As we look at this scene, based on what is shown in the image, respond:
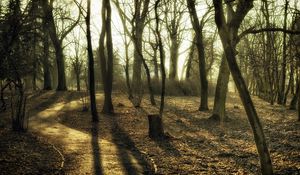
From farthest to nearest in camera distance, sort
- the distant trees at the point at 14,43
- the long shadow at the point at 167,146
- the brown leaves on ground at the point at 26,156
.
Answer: the long shadow at the point at 167,146 → the distant trees at the point at 14,43 → the brown leaves on ground at the point at 26,156

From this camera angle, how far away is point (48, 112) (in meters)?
20.4

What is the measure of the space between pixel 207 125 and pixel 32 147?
8956 millimetres

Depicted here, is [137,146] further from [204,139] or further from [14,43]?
[14,43]

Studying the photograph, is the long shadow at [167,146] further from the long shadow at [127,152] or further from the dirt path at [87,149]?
the dirt path at [87,149]

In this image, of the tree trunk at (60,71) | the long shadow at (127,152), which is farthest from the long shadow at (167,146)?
the tree trunk at (60,71)

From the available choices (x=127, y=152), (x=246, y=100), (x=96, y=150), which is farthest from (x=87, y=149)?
(x=246, y=100)

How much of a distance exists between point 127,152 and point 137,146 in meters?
1.23

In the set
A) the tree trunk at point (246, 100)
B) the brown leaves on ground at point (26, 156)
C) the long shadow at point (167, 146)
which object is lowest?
the long shadow at point (167, 146)

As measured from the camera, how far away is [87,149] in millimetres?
11695

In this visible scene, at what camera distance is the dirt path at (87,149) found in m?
9.56

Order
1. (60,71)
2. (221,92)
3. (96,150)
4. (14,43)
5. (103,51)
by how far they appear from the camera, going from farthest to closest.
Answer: (60,71) < (103,51) < (221,92) < (14,43) < (96,150)

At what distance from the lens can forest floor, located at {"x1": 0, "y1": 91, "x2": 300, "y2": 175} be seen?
9641mm

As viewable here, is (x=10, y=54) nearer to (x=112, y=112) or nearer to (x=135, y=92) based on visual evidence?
(x=112, y=112)

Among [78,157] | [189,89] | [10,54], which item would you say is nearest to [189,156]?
[78,157]
